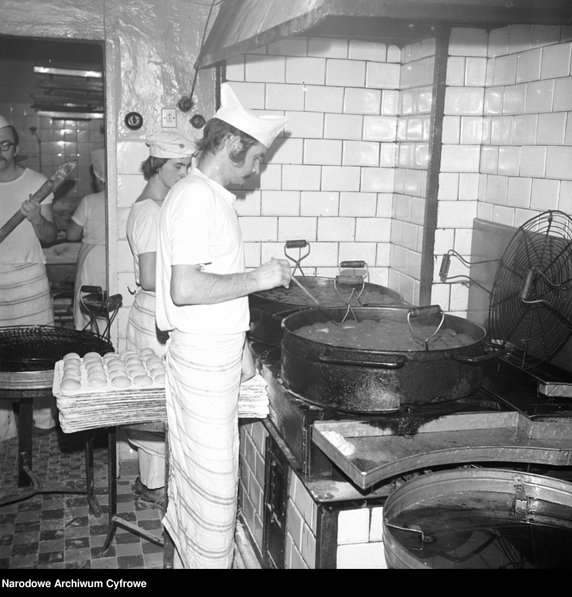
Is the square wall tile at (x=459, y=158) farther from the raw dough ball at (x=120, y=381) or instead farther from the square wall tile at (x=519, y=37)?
the raw dough ball at (x=120, y=381)

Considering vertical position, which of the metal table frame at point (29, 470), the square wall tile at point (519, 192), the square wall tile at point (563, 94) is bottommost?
the metal table frame at point (29, 470)

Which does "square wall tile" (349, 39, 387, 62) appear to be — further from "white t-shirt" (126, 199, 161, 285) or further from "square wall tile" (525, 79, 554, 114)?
"white t-shirt" (126, 199, 161, 285)

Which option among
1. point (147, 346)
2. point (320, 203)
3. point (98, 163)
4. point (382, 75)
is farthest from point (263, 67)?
point (98, 163)

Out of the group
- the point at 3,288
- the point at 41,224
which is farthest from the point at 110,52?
the point at 3,288

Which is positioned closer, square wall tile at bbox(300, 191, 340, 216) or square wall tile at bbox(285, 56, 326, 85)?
square wall tile at bbox(285, 56, 326, 85)

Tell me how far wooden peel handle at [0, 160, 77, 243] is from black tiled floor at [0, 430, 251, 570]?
5.27 feet

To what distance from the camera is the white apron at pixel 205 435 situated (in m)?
2.89

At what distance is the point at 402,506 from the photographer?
2088mm

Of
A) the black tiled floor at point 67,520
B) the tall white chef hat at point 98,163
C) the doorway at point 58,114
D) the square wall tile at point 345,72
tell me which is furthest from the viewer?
the doorway at point 58,114

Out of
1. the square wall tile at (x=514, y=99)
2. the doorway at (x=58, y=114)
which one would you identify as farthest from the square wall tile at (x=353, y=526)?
the doorway at (x=58, y=114)

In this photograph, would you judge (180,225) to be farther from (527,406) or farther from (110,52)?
(110,52)

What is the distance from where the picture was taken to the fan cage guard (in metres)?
3.81

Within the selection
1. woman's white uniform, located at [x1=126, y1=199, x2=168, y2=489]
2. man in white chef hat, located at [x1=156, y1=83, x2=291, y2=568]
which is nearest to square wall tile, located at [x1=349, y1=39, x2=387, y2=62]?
woman's white uniform, located at [x1=126, y1=199, x2=168, y2=489]

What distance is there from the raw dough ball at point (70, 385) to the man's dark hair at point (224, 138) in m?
1.16
